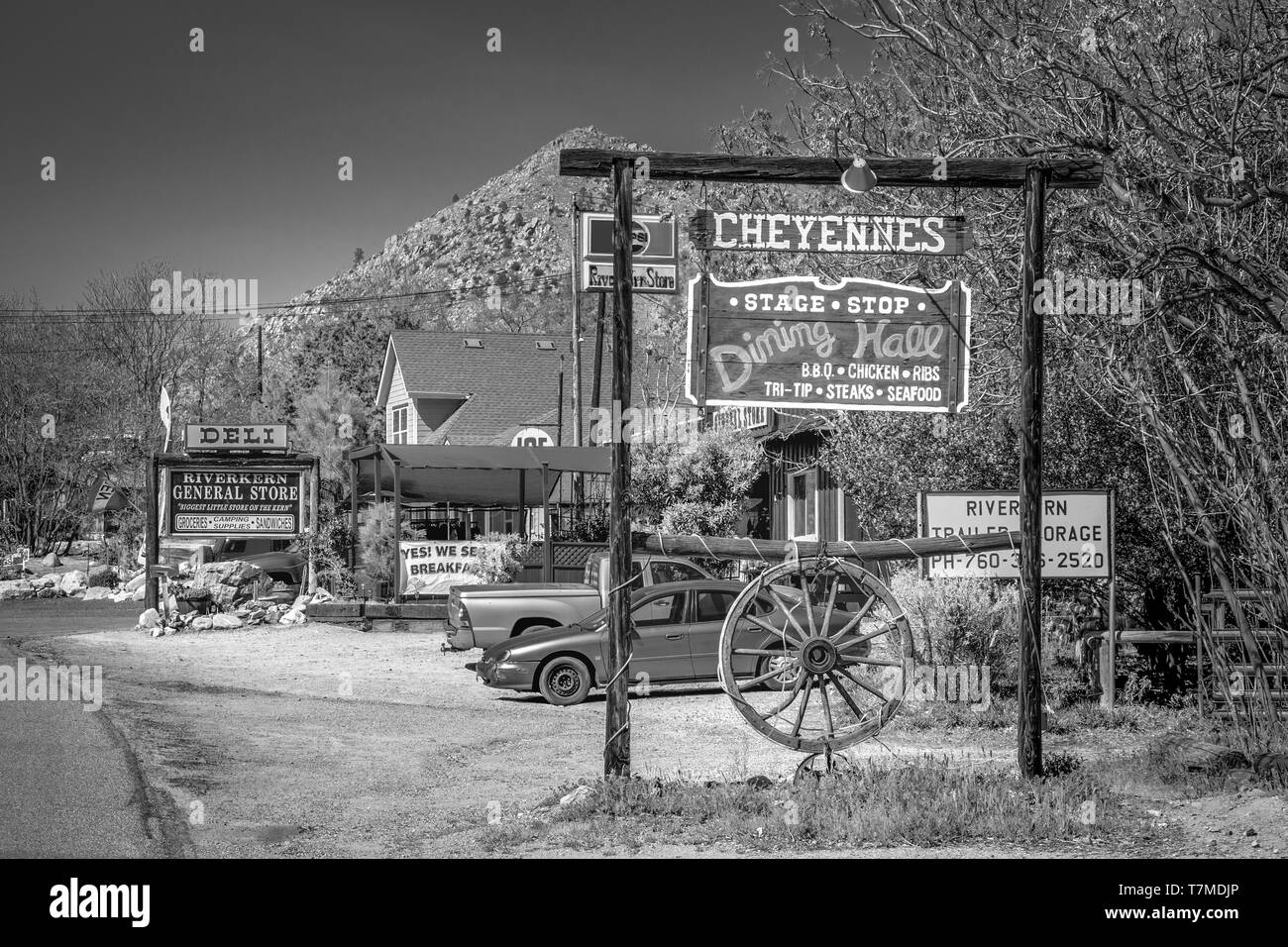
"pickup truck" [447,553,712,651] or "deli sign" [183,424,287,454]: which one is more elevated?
"deli sign" [183,424,287,454]

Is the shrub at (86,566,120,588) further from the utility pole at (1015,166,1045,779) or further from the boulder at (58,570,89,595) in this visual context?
the utility pole at (1015,166,1045,779)

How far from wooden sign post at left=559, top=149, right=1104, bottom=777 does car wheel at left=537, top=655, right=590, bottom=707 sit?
582 centimetres

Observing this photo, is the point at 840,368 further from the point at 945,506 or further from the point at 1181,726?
the point at 1181,726

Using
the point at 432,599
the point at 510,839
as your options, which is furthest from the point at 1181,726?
the point at 432,599

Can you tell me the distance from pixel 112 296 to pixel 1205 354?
3849 centimetres

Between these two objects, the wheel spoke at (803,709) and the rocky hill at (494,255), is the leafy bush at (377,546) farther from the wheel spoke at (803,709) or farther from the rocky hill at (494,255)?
the rocky hill at (494,255)

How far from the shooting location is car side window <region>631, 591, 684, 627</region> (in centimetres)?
1462

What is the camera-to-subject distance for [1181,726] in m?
10.8

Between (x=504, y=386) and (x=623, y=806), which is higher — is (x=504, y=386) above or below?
above

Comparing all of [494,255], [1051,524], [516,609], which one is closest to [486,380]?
[516,609]

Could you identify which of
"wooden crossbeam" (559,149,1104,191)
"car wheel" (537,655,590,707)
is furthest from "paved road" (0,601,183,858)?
"wooden crossbeam" (559,149,1104,191)

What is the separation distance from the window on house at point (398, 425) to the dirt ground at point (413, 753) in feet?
94.0

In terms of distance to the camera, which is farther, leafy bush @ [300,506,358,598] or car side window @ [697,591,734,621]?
leafy bush @ [300,506,358,598]

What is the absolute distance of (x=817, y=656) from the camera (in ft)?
27.9
